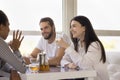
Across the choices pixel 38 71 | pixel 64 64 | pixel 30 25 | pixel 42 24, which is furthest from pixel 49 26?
pixel 38 71

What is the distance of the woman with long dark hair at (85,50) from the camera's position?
2303mm

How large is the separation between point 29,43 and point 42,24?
0.56 meters

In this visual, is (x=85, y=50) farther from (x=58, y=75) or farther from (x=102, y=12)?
(x=102, y=12)

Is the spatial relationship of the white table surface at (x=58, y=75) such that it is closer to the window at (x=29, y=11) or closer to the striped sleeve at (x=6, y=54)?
the striped sleeve at (x=6, y=54)

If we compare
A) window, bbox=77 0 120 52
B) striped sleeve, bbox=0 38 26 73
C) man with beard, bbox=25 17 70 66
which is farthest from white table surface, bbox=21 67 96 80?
window, bbox=77 0 120 52

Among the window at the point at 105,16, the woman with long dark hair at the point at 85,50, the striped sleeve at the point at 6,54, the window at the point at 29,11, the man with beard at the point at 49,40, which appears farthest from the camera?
the window at the point at 105,16

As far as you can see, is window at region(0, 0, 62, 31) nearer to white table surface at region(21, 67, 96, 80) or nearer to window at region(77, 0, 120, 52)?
window at region(77, 0, 120, 52)

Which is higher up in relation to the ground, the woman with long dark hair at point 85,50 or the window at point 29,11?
the window at point 29,11

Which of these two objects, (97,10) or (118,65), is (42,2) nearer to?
(97,10)

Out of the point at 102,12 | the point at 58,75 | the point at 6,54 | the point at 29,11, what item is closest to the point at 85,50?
the point at 58,75

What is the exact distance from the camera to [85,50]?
2449mm

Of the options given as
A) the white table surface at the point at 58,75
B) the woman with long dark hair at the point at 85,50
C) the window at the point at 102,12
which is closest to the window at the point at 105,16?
the window at the point at 102,12

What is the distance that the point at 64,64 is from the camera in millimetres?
2510

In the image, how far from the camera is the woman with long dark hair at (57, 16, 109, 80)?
230cm
